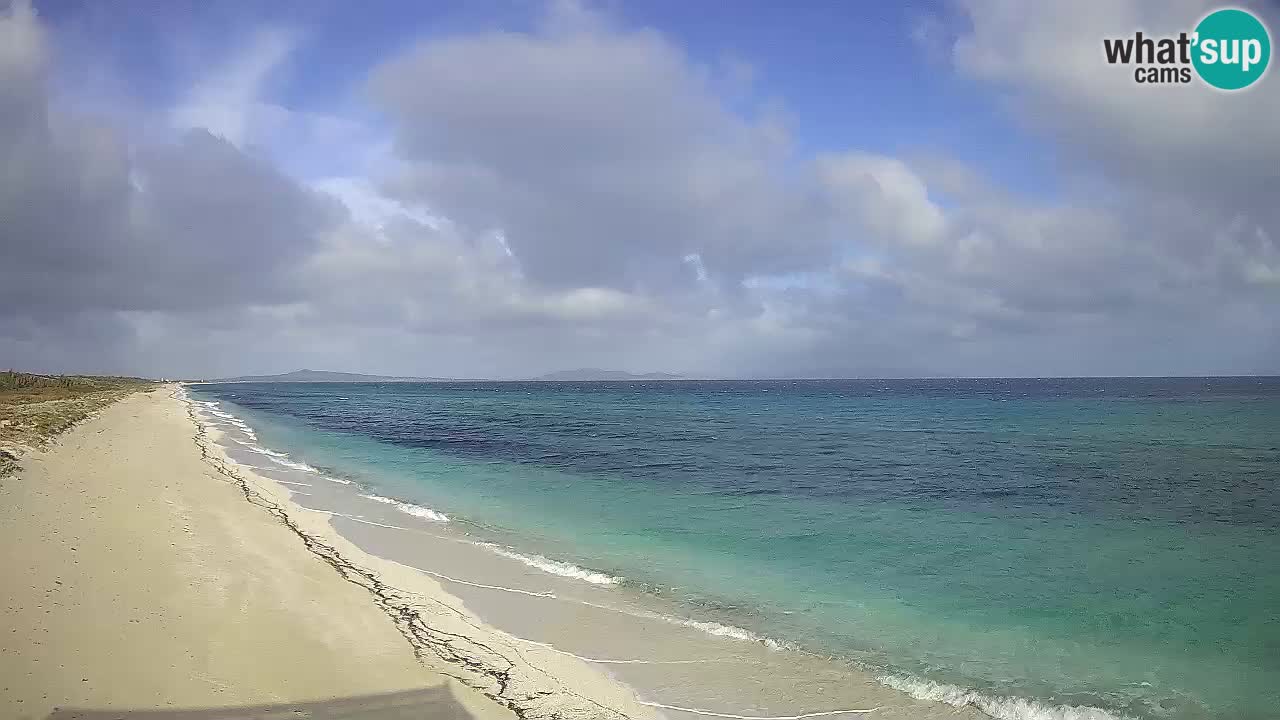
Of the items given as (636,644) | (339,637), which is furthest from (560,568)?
(339,637)

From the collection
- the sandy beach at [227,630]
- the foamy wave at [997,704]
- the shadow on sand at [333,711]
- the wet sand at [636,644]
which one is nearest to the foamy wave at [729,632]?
the wet sand at [636,644]

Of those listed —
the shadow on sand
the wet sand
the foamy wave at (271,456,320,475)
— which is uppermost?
the shadow on sand

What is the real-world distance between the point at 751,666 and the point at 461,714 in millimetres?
3952

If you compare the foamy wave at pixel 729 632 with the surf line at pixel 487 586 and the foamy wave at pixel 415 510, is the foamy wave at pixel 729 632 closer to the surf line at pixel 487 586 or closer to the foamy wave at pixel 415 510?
the surf line at pixel 487 586

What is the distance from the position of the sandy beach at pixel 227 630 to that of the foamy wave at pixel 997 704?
3691 mm

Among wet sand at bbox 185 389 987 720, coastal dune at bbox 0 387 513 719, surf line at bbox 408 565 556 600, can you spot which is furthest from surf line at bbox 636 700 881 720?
surf line at bbox 408 565 556 600

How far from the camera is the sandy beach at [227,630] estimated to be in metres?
7.10

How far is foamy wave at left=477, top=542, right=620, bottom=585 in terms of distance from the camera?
12.8m

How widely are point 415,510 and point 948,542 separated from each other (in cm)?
1525

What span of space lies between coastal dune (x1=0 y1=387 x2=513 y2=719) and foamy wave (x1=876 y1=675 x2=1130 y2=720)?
5236 millimetres

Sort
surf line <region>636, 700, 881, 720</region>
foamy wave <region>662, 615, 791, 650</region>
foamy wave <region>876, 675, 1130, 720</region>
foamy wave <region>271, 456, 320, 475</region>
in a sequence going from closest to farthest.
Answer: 1. surf line <region>636, 700, 881, 720</region>
2. foamy wave <region>876, 675, 1130, 720</region>
3. foamy wave <region>662, 615, 791, 650</region>
4. foamy wave <region>271, 456, 320, 475</region>

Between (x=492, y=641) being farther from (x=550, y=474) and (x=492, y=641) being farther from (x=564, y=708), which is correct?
(x=550, y=474)

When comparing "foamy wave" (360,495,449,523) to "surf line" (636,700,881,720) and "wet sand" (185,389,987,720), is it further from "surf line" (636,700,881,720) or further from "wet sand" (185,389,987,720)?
"surf line" (636,700,881,720)

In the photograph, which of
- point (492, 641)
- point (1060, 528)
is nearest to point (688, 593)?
point (492, 641)
